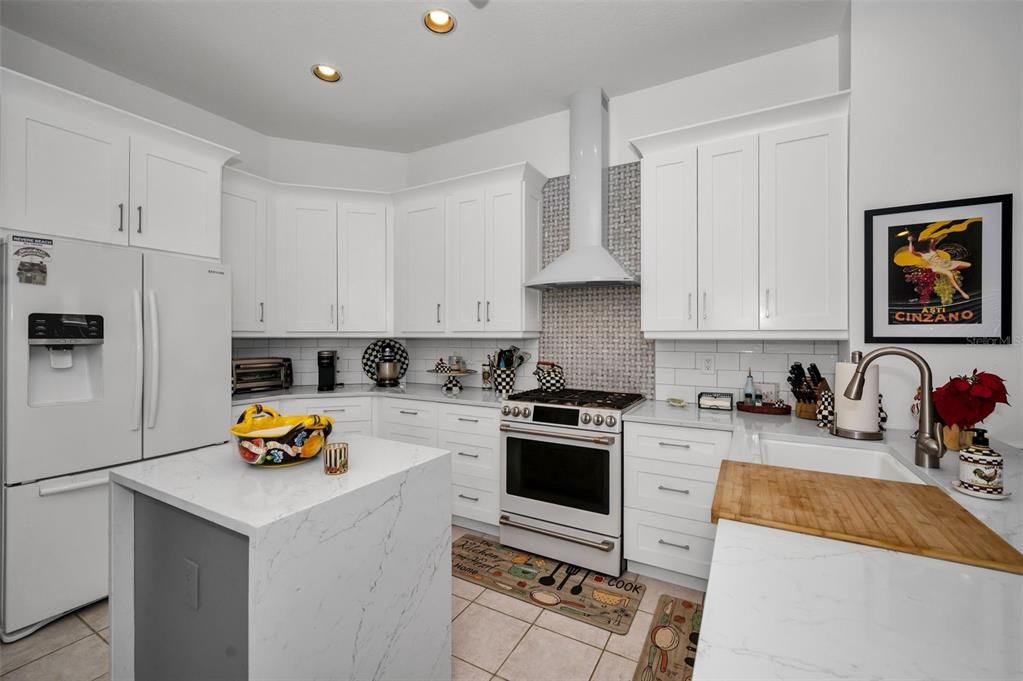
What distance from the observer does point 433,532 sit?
5.03 ft

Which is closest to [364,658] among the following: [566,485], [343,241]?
[566,485]

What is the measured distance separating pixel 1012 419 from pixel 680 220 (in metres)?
1.71

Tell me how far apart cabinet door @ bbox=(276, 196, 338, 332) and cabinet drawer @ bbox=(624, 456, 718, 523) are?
2.60m

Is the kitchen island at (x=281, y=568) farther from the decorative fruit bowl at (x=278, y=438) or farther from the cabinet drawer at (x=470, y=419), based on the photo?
the cabinet drawer at (x=470, y=419)

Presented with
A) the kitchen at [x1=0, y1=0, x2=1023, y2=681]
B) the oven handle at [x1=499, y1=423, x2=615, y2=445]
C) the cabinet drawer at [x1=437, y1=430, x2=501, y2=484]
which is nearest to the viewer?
the kitchen at [x1=0, y1=0, x2=1023, y2=681]

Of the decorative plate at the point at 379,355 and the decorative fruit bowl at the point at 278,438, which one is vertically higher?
the decorative plate at the point at 379,355

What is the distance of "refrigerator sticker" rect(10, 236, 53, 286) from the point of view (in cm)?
199

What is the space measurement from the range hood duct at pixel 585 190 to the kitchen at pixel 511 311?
24 millimetres

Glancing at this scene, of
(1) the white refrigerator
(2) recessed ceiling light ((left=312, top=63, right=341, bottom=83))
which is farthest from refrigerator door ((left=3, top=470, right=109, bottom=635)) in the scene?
(2) recessed ceiling light ((left=312, top=63, right=341, bottom=83))

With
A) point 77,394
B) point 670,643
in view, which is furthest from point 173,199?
point 670,643

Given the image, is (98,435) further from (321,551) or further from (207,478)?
(321,551)

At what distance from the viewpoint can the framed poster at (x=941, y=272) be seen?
76.2 inches

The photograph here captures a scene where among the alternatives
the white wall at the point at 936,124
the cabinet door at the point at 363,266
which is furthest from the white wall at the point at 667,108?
the cabinet door at the point at 363,266

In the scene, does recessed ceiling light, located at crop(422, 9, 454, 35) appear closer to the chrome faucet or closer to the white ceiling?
the white ceiling
